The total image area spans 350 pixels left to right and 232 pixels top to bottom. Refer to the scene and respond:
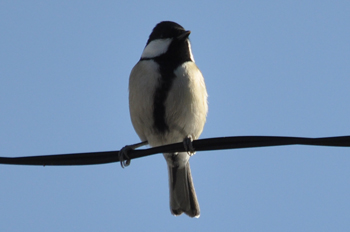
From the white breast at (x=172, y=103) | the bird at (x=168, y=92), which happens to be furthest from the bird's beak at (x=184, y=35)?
the white breast at (x=172, y=103)

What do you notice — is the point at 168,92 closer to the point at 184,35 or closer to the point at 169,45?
Result: the point at 169,45

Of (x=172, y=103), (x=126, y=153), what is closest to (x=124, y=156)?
(x=126, y=153)

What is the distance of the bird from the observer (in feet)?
15.8

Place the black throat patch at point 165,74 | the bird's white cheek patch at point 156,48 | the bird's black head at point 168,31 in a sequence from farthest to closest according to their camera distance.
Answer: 1. the bird's black head at point 168,31
2. the bird's white cheek patch at point 156,48
3. the black throat patch at point 165,74

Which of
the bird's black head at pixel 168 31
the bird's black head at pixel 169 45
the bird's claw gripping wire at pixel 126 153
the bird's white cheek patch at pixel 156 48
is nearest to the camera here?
the bird's claw gripping wire at pixel 126 153

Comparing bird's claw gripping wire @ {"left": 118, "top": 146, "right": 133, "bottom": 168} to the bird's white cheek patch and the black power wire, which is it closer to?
the black power wire

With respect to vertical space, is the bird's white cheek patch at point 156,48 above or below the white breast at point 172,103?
above

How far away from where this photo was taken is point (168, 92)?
4789 millimetres

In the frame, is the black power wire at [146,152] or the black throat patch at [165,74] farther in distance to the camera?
the black throat patch at [165,74]

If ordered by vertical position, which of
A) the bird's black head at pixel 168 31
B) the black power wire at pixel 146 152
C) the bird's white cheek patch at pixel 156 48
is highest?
the bird's black head at pixel 168 31

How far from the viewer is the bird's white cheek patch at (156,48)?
521 cm

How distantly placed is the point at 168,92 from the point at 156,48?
76 cm

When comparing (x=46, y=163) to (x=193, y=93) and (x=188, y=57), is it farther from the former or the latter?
(x=188, y=57)

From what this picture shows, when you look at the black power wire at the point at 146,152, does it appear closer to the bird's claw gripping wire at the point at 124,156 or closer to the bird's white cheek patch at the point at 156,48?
the bird's claw gripping wire at the point at 124,156
